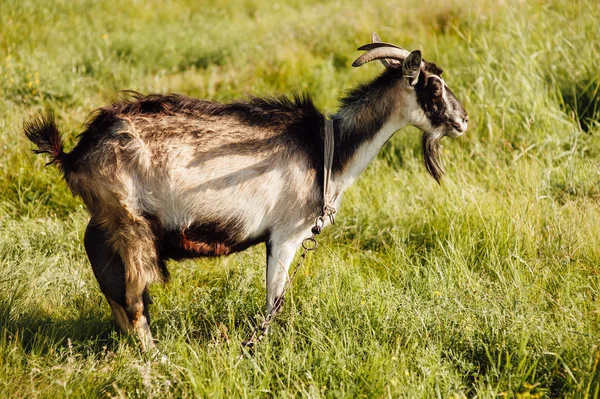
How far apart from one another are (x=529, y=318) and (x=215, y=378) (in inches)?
73.3

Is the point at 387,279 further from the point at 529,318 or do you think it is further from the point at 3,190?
the point at 3,190

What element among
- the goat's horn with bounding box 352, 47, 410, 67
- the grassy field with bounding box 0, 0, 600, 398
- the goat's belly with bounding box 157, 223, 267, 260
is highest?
the goat's horn with bounding box 352, 47, 410, 67

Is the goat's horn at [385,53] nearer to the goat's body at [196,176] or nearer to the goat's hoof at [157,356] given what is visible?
the goat's body at [196,176]

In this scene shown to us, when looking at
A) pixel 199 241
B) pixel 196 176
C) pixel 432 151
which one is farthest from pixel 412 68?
pixel 199 241

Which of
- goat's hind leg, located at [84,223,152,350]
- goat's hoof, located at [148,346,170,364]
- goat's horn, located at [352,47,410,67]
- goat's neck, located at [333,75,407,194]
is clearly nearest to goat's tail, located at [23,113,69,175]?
goat's hind leg, located at [84,223,152,350]

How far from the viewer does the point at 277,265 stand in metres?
3.76

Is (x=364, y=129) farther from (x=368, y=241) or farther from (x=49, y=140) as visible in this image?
(x=49, y=140)

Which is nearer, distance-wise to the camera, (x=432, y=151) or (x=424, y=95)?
(x=424, y=95)

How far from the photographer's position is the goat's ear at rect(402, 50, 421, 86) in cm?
363

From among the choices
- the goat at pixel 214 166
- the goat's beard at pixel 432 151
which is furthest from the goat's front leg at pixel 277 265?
the goat's beard at pixel 432 151

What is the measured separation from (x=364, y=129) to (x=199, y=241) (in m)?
1.30

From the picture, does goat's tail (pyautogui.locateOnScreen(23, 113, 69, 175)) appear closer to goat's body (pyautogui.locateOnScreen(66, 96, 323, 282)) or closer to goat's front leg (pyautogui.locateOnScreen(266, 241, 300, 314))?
goat's body (pyautogui.locateOnScreen(66, 96, 323, 282))

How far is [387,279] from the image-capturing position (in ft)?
14.3

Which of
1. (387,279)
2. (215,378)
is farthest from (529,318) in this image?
(215,378)
